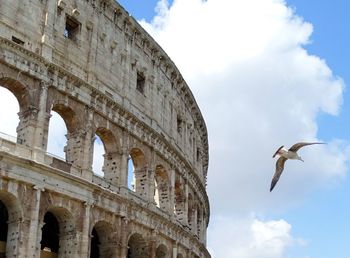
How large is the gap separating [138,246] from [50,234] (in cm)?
462

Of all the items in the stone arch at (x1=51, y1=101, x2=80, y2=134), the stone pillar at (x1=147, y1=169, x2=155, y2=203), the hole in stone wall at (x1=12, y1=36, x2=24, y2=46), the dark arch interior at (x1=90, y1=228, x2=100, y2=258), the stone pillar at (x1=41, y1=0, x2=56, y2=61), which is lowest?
the dark arch interior at (x1=90, y1=228, x2=100, y2=258)

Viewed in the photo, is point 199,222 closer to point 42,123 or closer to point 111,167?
→ point 111,167

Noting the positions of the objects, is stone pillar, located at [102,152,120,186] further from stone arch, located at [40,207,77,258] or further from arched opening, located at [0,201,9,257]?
arched opening, located at [0,201,9,257]

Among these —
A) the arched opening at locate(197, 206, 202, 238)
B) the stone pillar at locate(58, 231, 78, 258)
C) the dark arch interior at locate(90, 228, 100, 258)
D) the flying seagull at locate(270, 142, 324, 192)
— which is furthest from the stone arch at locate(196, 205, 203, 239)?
the flying seagull at locate(270, 142, 324, 192)

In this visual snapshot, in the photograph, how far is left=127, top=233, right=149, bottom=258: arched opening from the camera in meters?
27.3

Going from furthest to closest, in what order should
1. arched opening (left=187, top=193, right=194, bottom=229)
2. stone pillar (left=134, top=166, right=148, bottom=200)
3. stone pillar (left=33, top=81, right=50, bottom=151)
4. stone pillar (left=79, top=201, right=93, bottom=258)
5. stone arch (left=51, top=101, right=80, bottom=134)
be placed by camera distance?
arched opening (left=187, top=193, right=194, bottom=229)
stone pillar (left=134, top=166, right=148, bottom=200)
stone arch (left=51, top=101, right=80, bottom=134)
stone pillar (left=79, top=201, right=93, bottom=258)
stone pillar (left=33, top=81, right=50, bottom=151)

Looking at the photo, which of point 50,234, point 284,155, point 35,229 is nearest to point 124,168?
point 50,234

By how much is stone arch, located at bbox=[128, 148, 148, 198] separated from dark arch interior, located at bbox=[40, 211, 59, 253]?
17.0ft

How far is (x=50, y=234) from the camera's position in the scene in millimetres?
24516

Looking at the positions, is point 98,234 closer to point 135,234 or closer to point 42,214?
point 135,234

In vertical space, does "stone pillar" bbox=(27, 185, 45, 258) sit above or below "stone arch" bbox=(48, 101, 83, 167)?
below

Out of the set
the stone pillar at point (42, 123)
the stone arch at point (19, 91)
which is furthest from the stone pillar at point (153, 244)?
the stone arch at point (19, 91)

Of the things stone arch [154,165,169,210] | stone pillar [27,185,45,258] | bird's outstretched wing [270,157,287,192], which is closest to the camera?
bird's outstretched wing [270,157,287,192]

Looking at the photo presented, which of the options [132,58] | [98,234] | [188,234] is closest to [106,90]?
[132,58]
